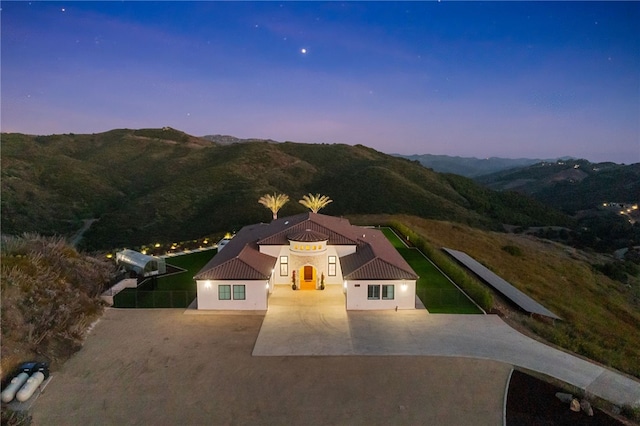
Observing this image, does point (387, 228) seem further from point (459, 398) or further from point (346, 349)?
point (459, 398)

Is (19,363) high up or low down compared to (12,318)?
down

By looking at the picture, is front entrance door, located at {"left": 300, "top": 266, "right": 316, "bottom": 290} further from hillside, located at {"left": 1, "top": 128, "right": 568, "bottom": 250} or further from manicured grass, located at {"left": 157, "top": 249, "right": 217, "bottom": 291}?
hillside, located at {"left": 1, "top": 128, "right": 568, "bottom": 250}

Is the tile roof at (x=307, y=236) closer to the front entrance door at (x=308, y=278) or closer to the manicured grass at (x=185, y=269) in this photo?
the front entrance door at (x=308, y=278)

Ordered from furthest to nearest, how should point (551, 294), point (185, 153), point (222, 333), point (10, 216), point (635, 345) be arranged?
point (185, 153) < point (10, 216) < point (551, 294) < point (635, 345) < point (222, 333)

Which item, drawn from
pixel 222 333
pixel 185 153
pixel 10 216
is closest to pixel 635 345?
pixel 222 333

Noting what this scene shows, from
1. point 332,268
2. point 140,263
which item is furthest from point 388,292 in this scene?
point 140,263

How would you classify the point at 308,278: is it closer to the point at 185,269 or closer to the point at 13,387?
the point at 185,269

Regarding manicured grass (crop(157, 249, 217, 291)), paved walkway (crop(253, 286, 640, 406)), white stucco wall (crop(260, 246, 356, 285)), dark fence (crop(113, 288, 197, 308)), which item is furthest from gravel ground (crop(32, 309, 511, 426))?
manicured grass (crop(157, 249, 217, 291))
